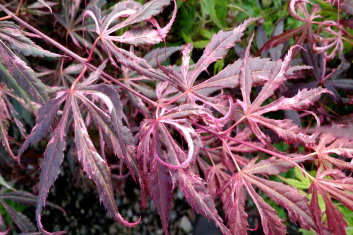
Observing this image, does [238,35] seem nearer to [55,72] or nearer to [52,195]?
[55,72]

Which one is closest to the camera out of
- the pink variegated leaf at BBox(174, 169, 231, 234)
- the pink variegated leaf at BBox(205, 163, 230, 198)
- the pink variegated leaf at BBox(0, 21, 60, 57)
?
the pink variegated leaf at BBox(174, 169, 231, 234)

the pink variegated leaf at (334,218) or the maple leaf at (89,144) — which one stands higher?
the maple leaf at (89,144)

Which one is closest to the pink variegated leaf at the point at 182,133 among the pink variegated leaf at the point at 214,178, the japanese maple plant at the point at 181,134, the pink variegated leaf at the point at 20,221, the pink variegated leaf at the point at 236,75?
the japanese maple plant at the point at 181,134

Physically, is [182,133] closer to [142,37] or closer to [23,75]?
[142,37]

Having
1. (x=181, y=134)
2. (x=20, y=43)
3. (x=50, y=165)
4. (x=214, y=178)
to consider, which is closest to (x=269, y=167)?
(x=181, y=134)

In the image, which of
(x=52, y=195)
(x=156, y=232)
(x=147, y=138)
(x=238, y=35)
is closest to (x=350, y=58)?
(x=238, y=35)

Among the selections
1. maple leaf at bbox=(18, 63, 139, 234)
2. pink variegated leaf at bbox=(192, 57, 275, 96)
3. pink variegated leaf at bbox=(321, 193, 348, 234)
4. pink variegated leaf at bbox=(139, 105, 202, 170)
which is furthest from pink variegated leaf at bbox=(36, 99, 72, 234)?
pink variegated leaf at bbox=(321, 193, 348, 234)

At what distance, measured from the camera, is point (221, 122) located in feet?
2.28

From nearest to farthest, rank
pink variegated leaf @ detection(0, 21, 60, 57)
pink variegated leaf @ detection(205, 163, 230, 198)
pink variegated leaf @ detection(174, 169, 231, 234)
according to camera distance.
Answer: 1. pink variegated leaf @ detection(174, 169, 231, 234)
2. pink variegated leaf @ detection(0, 21, 60, 57)
3. pink variegated leaf @ detection(205, 163, 230, 198)

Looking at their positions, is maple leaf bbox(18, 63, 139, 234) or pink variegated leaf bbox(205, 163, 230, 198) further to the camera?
pink variegated leaf bbox(205, 163, 230, 198)

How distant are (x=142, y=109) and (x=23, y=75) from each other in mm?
346

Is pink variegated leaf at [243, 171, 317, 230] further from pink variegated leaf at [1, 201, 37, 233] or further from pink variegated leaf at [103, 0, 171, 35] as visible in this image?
pink variegated leaf at [1, 201, 37, 233]

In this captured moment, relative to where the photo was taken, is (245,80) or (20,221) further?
(20,221)

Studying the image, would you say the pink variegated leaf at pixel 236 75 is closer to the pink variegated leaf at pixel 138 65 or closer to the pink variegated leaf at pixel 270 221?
the pink variegated leaf at pixel 138 65
